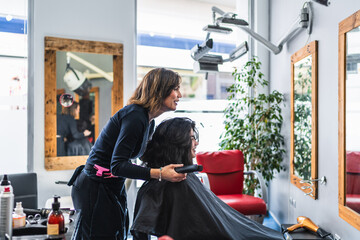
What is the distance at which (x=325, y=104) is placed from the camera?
2.35 metres

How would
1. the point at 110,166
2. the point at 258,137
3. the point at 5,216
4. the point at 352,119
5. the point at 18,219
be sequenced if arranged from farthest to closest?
the point at 258,137 → the point at 352,119 → the point at 110,166 → the point at 18,219 → the point at 5,216

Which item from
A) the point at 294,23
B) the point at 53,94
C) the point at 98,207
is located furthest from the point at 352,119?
the point at 53,94

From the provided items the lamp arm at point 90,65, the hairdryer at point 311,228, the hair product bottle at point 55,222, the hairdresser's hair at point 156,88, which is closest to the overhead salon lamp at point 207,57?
the lamp arm at point 90,65

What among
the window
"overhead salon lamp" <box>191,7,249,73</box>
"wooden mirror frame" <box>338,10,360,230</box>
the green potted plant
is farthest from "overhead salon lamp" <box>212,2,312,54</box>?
the window

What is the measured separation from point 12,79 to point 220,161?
7.60 feet

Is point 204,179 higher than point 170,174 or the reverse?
the reverse

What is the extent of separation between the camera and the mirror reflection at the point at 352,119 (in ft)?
5.95

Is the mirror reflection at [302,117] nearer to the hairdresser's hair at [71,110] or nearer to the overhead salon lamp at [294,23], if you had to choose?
the overhead salon lamp at [294,23]

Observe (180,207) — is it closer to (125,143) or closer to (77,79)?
(125,143)

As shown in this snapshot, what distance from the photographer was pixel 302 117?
2.85 meters

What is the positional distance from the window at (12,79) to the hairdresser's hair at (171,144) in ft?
7.05

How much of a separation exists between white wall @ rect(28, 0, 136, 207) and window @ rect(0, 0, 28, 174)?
10 cm

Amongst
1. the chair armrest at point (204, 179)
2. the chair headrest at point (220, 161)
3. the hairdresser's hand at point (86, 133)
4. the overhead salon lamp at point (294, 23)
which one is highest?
the overhead salon lamp at point (294, 23)

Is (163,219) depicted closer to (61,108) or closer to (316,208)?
(316,208)
